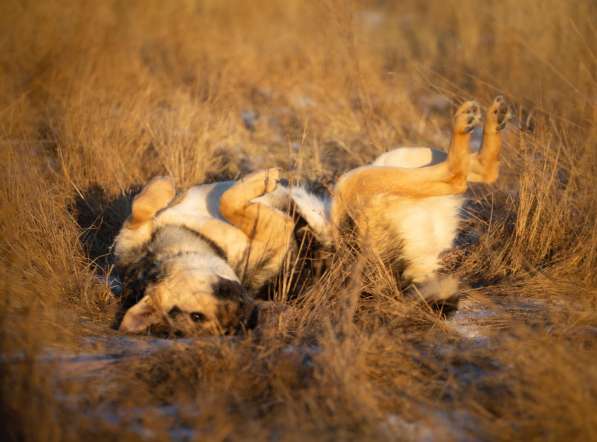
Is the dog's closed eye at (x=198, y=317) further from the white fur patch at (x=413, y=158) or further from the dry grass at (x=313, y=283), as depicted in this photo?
the white fur patch at (x=413, y=158)

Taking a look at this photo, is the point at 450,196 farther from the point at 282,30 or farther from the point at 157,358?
the point at 282,30

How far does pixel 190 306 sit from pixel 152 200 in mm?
789

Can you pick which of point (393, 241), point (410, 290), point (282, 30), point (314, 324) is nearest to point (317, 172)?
point (393, 241)

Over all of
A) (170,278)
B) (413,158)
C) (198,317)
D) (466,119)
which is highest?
(466,119)

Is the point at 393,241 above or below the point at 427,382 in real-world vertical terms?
above

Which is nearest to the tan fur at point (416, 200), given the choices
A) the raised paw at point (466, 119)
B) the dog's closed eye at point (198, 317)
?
the raised paw at point (466, 119)

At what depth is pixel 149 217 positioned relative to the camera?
371 cm

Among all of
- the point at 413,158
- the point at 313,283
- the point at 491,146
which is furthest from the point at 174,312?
the point at 491,146

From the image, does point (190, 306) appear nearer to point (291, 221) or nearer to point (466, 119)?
point (291, 221)

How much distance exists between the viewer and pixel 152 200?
12.2ft

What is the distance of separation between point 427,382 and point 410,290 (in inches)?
38.2

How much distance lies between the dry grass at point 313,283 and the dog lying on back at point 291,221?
0.87ft

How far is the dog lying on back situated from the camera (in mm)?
3488

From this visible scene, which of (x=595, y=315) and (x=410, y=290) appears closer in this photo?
(x=595, y=315)
